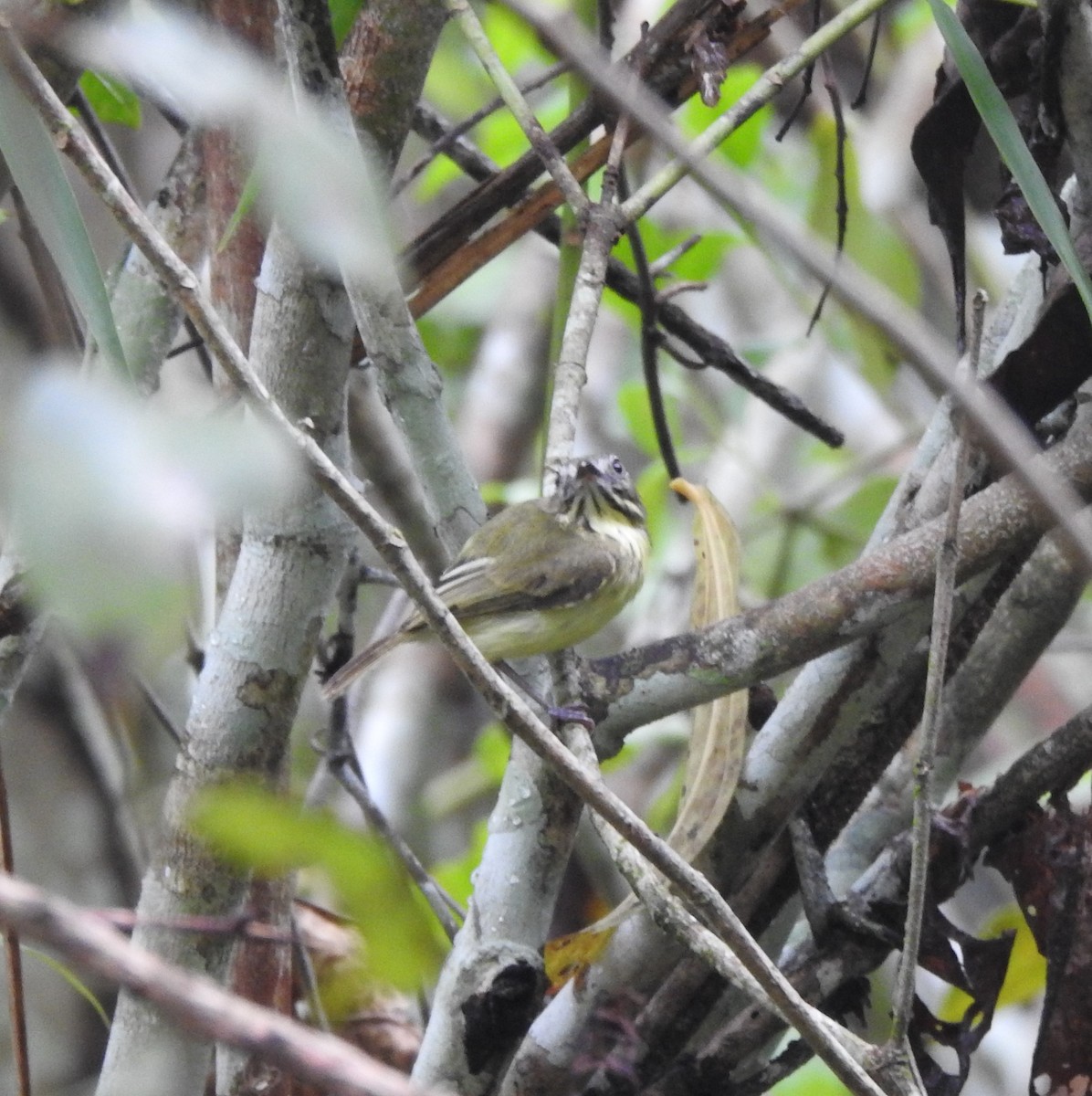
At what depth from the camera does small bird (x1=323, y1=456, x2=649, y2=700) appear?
2.76 meters

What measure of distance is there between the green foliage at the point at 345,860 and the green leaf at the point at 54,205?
463 mm

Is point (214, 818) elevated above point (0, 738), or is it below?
below

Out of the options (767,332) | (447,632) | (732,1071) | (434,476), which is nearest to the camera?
(447,632)

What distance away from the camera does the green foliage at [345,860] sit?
32.8 inches

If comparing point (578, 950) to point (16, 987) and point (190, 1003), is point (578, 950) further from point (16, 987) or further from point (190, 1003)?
point (190, 1003)

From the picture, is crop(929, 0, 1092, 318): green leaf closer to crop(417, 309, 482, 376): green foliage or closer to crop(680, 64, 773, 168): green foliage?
crop(680, 64, 773, 168): green foliage

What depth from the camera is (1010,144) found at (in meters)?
1.50

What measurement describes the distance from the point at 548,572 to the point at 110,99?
1269 mm

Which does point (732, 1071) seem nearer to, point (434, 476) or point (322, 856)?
point (434, 476)

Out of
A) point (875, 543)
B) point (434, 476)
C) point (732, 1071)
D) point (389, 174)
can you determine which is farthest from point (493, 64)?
point (732, 1071)

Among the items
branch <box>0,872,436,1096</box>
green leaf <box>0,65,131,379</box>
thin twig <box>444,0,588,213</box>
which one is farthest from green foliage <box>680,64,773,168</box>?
branch <box>0,872,436,1096</box>

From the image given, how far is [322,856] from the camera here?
833 mm

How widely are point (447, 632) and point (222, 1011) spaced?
72cm

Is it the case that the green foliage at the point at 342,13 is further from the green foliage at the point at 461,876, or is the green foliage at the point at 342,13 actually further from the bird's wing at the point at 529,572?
the green foliage at the point at 461,876
